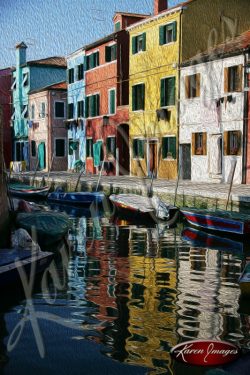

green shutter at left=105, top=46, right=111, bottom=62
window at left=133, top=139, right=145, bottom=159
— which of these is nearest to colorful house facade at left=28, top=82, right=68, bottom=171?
green shutter at left=105, top=46, right=111, bottom=62

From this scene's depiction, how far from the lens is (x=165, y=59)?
28.4 m

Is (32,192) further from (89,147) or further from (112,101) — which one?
(89,147)

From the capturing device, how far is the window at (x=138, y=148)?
30469 millimetres

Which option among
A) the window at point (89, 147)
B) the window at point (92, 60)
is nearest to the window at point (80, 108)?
the window at point (89, 147)

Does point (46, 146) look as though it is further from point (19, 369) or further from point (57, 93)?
point (19, 369)

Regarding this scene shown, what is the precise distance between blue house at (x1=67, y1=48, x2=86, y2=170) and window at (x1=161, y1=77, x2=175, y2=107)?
31.9 ft

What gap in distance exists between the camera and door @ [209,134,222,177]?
82.0 ft

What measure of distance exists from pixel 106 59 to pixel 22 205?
18634 millimetres

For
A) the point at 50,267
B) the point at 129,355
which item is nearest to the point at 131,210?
the point at 50,267

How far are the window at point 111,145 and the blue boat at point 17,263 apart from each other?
2225 centimetres

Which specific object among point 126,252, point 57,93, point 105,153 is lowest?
point 126,252

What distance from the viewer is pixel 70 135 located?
129 ft

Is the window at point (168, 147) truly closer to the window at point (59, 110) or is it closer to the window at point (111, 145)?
the window at point (111, 145)

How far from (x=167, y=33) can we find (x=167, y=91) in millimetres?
2902
